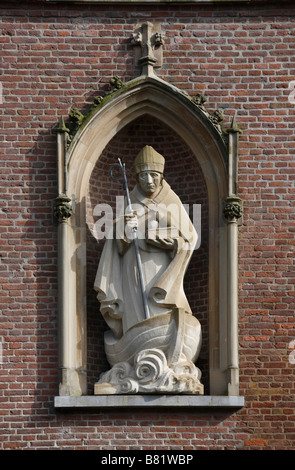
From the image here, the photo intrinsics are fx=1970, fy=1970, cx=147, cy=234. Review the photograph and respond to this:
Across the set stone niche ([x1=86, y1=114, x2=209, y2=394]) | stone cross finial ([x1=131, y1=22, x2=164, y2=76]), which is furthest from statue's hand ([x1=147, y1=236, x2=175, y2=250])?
stone cross finial ([x1=131, y1=22, x2=164, y2=76])

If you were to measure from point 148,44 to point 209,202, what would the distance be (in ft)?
6.53

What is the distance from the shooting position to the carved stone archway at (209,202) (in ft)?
72.8

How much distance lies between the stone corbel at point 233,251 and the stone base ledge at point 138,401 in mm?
343

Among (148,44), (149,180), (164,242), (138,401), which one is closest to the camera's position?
(138,401)

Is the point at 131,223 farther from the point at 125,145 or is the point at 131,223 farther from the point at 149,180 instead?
the point at 125,145

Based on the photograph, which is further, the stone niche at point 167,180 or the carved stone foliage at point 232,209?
the stone niche at point 167,180

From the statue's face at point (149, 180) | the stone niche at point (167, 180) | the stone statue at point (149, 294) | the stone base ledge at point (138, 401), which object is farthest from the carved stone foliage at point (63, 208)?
the stone base ledge at point (138, 401)

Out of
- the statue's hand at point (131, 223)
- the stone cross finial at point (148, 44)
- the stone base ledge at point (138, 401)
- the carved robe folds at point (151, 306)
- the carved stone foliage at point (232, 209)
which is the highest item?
the stone cross finial at point (148, 44)

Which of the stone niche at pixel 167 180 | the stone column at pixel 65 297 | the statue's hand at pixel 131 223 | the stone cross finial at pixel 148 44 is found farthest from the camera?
the stone cross finial at pixel 148 44

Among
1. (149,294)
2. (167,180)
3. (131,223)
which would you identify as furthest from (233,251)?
(167,180)

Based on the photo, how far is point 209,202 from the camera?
894 inches

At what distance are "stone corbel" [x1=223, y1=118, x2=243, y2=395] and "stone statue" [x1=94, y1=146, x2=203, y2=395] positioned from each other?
380 millimetres

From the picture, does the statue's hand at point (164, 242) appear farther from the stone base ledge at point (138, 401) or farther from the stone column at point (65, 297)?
the stone base ledge at point (138, 401)

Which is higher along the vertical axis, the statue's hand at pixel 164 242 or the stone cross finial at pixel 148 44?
the stone cross finial at pixel 148 44
